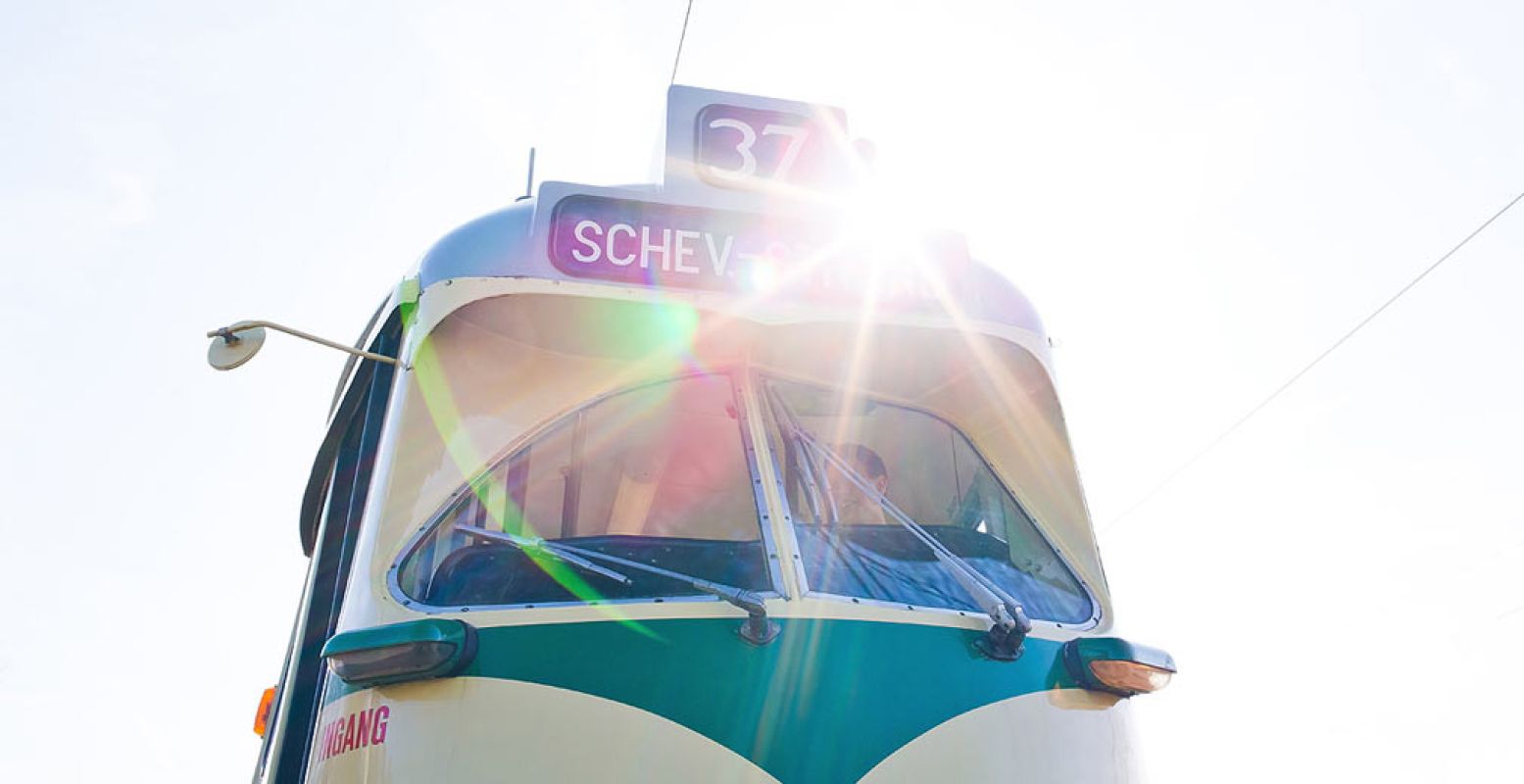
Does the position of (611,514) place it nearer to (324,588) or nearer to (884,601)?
(324,588)

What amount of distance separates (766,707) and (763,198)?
5.36ft

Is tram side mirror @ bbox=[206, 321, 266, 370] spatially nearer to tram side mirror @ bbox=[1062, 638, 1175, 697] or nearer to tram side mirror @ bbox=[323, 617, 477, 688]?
tram side mirror @ bbox=[323, 617, 477, 688]

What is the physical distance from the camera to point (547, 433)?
11.4 ft

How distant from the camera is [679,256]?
3393 millimetres

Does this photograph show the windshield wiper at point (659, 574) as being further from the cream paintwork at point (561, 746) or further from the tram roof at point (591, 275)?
the tram roof at point (591, 275)

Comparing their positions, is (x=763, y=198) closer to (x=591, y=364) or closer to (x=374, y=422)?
(x=591, y=364)

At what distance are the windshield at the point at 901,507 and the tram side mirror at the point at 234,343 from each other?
4.68 feet

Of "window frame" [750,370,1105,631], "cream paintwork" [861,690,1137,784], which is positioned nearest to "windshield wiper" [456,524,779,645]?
"window frame" [750,370,1105,631]

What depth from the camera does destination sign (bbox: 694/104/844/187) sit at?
3.72 meters

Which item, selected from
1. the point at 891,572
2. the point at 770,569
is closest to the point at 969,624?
the point at 891,572

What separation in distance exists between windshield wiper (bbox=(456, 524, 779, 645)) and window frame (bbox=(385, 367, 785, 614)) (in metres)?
0.04

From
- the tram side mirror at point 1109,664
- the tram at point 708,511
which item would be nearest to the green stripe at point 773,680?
the tram at point 708,511

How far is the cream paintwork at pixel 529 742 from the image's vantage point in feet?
8.28

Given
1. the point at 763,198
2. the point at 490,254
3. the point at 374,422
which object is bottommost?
the point at 374,422
